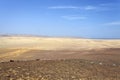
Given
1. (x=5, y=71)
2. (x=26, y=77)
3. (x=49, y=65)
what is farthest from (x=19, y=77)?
(x=49, y=65)

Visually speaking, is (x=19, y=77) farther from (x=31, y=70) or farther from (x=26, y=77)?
(x=31, y=70)

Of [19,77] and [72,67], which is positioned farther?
[72,67]

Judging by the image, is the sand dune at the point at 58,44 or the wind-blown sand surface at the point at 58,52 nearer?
the wind-blown sand surface at the point at 58,52

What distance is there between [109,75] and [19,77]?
4731mm

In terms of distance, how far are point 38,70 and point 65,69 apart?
4.81ft

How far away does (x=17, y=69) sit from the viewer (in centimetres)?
1180

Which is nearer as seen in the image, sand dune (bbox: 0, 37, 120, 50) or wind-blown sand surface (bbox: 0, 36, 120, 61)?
wind-blown sand surface (bbox: 0, 36, 120, 61)

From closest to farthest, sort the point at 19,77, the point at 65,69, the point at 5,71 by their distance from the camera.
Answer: the point at 19,77, the point at 5,71, the point at 65,69

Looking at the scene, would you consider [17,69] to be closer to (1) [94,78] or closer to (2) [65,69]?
(2) [65,69]

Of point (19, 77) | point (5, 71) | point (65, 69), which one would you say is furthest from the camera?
point (65, 69)

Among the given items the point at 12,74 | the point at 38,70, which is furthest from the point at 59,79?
the point at 12,74

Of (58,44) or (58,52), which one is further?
(58,44)

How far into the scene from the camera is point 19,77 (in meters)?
10.7

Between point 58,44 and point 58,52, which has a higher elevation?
point 58,44
